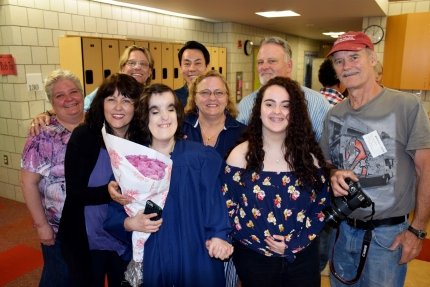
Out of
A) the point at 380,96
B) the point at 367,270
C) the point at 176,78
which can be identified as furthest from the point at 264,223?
the point at 176,78

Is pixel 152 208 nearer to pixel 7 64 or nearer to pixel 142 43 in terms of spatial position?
pixel 7 64

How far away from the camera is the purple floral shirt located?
1.73m

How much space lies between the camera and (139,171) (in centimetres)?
128

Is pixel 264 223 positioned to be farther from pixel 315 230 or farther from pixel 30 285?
pixel 30 285

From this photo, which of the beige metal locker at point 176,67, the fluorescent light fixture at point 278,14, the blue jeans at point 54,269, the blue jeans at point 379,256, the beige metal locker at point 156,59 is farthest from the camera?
the fluorescent light fixture at point 278,14

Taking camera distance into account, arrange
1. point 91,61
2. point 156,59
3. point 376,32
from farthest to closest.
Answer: point 376,32 → point 156,59 → point 91,61

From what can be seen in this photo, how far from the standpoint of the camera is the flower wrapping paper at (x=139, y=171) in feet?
4.20

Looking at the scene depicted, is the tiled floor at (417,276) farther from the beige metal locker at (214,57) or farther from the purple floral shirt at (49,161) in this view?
the beige metal locker at (214,57)

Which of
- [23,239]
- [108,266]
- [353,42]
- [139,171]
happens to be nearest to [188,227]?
[139,171]

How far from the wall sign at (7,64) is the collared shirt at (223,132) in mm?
2661

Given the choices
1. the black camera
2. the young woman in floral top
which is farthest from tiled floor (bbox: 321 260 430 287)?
the young woman in floral top

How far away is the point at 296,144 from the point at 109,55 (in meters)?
3.31

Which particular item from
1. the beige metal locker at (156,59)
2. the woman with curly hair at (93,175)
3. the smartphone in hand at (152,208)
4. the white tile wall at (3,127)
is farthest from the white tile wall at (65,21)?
the smartphone in hand at (152,208)

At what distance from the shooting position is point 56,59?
4.04 metres
